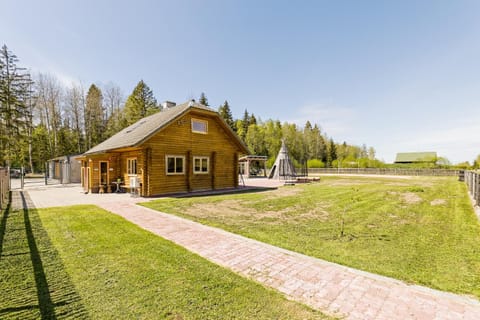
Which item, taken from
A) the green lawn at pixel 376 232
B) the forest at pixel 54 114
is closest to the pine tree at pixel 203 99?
the forest at pixel 54 114

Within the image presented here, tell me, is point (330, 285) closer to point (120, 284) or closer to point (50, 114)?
point (120, 284)

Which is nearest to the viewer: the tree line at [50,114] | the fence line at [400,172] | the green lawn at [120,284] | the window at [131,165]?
the green lawn at [120,284]

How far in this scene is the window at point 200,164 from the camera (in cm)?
1356

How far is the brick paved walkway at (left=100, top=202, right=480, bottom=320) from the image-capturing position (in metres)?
2.40

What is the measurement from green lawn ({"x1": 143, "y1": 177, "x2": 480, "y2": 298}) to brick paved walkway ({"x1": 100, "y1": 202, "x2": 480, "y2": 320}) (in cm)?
30

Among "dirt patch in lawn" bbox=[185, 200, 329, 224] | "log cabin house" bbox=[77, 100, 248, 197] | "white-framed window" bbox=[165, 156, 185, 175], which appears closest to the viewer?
"dirt patch in lawn" bbox=[185, 200, 329, 224]

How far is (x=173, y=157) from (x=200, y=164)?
1903mm

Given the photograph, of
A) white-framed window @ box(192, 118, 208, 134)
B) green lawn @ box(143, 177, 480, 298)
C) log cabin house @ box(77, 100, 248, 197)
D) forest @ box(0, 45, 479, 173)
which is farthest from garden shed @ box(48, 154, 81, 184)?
green lawn @ box(143, 177, 480, 298)

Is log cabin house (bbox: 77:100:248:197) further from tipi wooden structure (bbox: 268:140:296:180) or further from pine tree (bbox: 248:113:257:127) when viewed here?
pine tree (bbox: 248:113:257:127)

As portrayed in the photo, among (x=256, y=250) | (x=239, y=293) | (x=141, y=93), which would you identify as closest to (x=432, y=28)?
(x=256, y=250)

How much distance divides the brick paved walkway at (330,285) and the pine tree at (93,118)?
32.9m

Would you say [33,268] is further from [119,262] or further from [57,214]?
[57,214]

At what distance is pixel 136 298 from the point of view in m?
2.62

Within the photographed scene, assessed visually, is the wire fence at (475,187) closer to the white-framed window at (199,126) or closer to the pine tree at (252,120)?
the white-framed window at (199,126)
